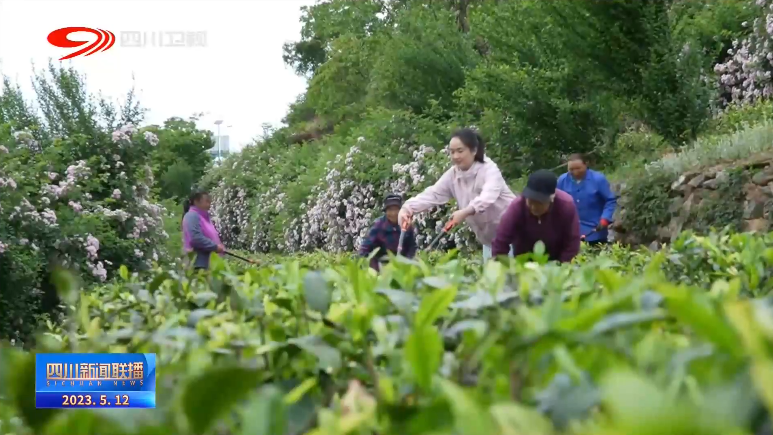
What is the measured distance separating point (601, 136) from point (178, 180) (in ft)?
87.7

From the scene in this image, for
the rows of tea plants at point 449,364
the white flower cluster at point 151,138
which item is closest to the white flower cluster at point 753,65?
the white flower cluster at point 151,138

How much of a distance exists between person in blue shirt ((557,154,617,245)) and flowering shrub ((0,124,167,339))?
5002mm

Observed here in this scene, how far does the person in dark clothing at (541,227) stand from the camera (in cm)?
462

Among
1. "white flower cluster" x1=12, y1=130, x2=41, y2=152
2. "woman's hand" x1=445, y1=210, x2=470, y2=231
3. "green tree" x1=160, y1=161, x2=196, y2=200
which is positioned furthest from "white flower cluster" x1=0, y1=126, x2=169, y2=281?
"green tree" x1=160, y1=161, x2=196, y2=200

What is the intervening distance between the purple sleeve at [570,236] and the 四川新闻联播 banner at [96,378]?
11.2ft

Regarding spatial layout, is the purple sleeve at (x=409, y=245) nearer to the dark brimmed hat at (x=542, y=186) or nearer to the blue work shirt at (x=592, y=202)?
the blue work shirt at (x=592, y=202)

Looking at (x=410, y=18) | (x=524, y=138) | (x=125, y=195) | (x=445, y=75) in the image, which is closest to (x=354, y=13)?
(x=410, y=18)

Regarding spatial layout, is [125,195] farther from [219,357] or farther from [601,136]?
[219,357]

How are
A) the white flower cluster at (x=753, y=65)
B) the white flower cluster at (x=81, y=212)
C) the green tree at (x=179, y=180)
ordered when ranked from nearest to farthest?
the white flower cluster at (x=81, y=212), the white flower cluster at (x=753, y=65), the green tree at (x=179, y=180)

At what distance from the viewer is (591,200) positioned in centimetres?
828

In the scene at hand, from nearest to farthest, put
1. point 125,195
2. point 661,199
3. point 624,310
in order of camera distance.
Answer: point 624,310 → point 661,199 → point 125,195

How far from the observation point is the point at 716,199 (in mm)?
8758

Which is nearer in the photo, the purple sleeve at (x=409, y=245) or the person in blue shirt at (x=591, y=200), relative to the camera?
the purple sleeve at (x=409, y=245)

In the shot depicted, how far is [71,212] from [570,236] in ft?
21.4
